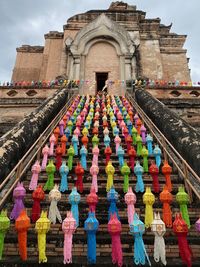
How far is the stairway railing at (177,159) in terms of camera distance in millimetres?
4941

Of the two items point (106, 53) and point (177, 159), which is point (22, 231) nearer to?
point (177, 159)

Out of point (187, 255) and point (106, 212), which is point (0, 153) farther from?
point (187, 255)

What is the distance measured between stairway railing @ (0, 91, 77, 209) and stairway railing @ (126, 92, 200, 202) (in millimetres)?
2808

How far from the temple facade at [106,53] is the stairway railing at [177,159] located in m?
7.03

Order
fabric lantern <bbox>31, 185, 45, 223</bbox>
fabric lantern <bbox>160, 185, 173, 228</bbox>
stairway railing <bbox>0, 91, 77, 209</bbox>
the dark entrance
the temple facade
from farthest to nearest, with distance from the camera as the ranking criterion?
the dark entrance, the temple facade, stairway railing <bbox>0, 91, 77, 209</bbox>, fabric lantern <bbox>31, 185, 45, 223</bbox>, fabric lantern <bbox>160, 185, 173, 228</bbox>

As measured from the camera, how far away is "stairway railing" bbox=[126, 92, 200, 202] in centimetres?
494

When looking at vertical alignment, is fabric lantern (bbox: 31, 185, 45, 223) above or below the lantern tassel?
above

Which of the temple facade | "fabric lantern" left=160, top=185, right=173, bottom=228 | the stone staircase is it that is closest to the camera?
the stone staircase

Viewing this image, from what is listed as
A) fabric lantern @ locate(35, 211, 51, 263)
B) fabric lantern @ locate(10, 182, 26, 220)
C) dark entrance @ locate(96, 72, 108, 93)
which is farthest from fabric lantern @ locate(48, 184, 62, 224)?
dark entrance @ locate(96, 72, 108, 93)

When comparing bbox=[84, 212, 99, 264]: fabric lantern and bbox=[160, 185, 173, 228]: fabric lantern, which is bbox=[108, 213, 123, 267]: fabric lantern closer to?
bbox=[84, 212, 99, 264]: fabric lantern

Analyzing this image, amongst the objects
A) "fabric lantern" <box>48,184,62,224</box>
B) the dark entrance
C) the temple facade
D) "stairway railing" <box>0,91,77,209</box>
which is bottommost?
"fabric lantern" <box>48,184,62,224</box>

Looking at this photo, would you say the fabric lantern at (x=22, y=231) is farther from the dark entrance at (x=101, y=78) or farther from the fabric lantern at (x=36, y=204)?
the dark entrance at (x=101, y=78)

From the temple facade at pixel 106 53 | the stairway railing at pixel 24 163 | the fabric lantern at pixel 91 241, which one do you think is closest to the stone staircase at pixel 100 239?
the fabric lantern at pixel 91 241

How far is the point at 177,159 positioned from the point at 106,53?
38.1ft
